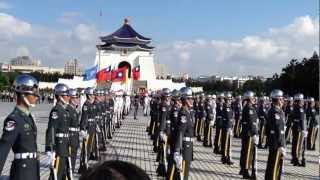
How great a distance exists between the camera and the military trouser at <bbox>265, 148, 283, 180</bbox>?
404 inches

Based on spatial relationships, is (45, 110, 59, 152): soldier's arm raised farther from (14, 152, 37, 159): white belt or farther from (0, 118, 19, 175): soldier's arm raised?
(0, 118, 19, 175): soldier's arm raised

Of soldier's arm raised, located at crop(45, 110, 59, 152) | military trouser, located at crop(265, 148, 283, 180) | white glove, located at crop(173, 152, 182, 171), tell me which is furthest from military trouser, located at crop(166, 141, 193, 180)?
military trouser, located at crop(265, 148, 283, 180)

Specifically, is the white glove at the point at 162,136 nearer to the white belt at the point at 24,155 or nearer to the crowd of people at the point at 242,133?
the crowd of people at the point at 242,133

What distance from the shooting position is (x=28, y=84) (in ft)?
19.7

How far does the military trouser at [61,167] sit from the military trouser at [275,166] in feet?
12.0

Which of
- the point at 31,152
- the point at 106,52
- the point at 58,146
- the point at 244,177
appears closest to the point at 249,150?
the point at 244,177

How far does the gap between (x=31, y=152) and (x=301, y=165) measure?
10171mm

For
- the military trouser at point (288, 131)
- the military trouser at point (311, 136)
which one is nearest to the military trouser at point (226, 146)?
the military trouser at point (288, 131)

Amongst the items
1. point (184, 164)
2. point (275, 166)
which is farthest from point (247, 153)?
point (184, 164)

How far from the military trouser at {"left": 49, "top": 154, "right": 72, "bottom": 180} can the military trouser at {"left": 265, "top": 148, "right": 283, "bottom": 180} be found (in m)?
3.66

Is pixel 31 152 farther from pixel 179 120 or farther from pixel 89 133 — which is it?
pixel 89 133

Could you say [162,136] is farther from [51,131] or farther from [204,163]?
[51,131]

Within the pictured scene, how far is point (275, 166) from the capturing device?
1029 centimetres

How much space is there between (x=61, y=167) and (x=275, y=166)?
12.8 ft
